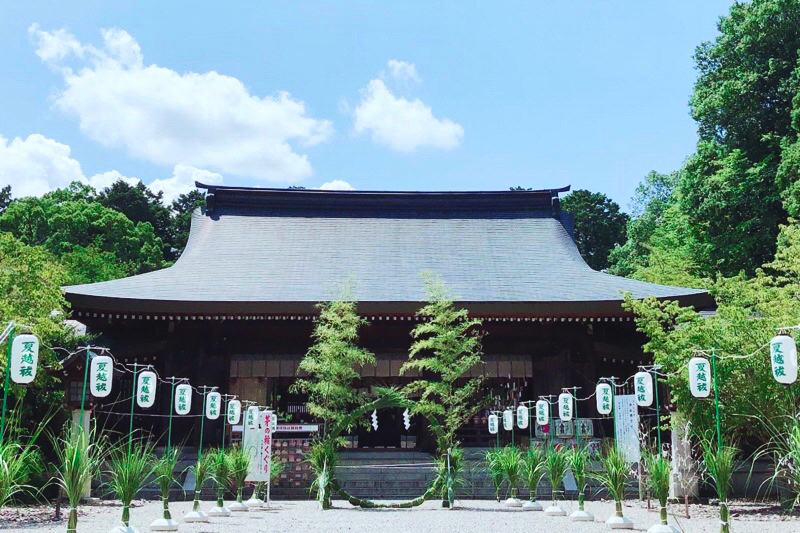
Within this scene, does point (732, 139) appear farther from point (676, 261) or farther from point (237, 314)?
point (237, 314)

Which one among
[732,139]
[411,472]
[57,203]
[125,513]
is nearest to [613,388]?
[411,472]

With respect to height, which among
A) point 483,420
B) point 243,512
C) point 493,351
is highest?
point 493,351

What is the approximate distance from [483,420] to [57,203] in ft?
99.1

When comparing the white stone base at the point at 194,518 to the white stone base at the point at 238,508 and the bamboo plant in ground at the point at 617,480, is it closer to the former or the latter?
the white stone base at the point at 238,508

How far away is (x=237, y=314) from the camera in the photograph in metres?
14.8

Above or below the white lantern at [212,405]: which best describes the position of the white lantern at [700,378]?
above

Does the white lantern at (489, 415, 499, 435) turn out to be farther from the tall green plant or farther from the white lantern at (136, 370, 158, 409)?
the white lantern at (136, 370, 158, 409)

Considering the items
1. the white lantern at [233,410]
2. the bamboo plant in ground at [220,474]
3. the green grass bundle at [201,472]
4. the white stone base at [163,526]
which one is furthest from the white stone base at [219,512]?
the white lantern at [233,410]

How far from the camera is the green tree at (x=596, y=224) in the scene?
1742 inches

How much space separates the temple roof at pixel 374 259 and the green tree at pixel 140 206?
22839 millimetres

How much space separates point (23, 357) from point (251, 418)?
16.0 feet

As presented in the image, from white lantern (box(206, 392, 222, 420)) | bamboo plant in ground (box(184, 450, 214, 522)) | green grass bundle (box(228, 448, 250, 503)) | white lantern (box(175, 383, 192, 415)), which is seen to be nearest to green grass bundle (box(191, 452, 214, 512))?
bamboo plant in ground (box(184, 450, 214, 522))

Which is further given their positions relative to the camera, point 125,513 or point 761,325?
point 761,325

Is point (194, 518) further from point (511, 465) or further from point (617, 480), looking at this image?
point (617, 480)
